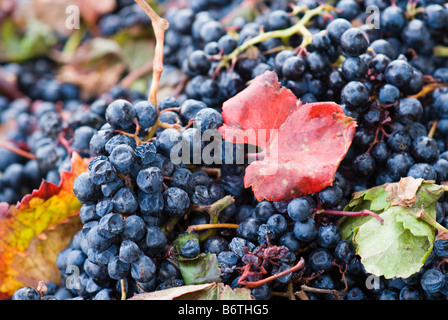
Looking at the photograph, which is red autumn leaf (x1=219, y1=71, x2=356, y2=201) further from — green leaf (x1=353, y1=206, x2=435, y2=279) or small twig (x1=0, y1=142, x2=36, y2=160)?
small twig (x1=0, y1=142, x2=36, y2=160)

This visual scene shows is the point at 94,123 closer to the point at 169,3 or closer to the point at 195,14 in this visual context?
the point at 195,14

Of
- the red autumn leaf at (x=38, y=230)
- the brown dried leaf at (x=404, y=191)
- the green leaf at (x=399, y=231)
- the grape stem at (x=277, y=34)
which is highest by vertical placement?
the grape stem at (x=277, y=34)

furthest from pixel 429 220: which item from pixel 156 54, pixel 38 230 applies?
pixel 38 230

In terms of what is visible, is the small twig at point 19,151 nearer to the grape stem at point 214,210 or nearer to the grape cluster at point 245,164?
the grape cluster at point 245,164

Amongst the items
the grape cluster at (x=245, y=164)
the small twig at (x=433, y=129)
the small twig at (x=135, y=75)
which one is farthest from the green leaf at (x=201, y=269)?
the small twig at (x=135, y=75)

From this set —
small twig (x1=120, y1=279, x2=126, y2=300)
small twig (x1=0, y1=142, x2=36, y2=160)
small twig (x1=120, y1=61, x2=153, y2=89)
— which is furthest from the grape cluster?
small twig (x1=120, y1=61, x2=153, y2=89)
